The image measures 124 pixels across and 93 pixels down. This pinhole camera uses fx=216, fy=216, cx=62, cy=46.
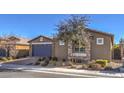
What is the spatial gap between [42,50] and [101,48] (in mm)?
8815

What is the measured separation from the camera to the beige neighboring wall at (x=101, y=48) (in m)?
23.5

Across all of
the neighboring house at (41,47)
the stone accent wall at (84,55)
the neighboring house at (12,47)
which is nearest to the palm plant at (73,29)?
the stone accent wall at (84,55)

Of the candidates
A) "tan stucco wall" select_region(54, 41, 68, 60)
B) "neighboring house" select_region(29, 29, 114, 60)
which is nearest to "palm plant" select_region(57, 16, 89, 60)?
"neighboring house" select_region(29, 29, 114, 60)

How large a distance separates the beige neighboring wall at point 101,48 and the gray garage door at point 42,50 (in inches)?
261

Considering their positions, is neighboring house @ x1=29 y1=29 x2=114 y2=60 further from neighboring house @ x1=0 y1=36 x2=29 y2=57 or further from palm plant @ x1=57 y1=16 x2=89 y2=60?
neighboring house @ x1=0 y1=36 x2=29 y2=57

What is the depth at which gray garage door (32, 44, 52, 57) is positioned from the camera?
2831 cm

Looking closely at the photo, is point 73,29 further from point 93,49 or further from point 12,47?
point 12,47

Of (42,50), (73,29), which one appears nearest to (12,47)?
(42,50)

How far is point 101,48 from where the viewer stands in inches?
933

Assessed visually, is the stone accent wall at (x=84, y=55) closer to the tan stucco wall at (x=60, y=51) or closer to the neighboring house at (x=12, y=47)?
the tan stucco wall at (x=60, y=51)

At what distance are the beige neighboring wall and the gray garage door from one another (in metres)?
6.63
